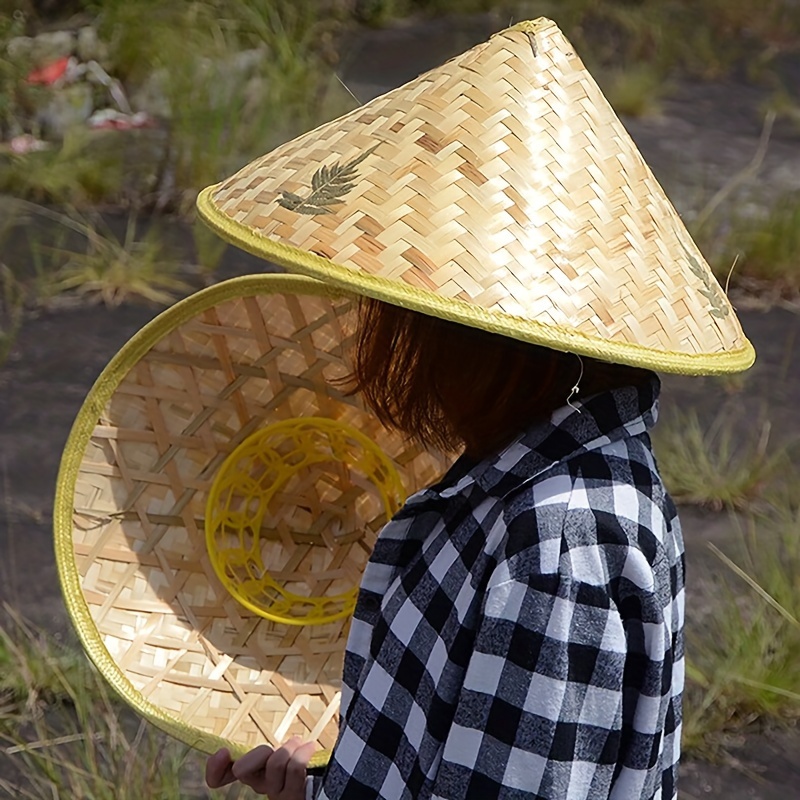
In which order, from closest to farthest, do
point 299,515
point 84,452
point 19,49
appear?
point 84,452, point 299,515, point 19,49

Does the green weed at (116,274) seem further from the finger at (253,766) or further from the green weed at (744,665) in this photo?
the finger at (253,766)

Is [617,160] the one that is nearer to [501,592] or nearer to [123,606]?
[501,592]

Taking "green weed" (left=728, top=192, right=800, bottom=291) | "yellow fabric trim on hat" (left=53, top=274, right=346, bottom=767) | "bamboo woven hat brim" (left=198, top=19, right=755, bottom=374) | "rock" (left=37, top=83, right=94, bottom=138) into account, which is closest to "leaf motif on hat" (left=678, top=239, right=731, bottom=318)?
"bamboo woven hat brim" (left=198, top=19, right=755, bottom=374)

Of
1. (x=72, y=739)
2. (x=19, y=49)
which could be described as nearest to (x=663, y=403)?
(x=72, y=739)

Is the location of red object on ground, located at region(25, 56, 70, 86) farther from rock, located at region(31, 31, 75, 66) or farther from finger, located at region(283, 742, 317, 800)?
finger, located at region(283, 742, 317, 800)

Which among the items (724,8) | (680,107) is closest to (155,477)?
(680,107)

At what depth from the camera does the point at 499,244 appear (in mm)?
896

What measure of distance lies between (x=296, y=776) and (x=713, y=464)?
1.75 metres

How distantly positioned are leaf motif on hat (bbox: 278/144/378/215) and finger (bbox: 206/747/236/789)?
2.13 ft

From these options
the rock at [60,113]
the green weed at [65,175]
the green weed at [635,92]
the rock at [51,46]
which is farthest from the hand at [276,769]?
the green weed at [635,92]

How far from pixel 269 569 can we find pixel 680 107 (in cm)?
424

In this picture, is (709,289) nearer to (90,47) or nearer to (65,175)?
(65,175)

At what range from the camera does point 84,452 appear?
151cm

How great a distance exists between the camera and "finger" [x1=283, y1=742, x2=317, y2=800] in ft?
4.00
